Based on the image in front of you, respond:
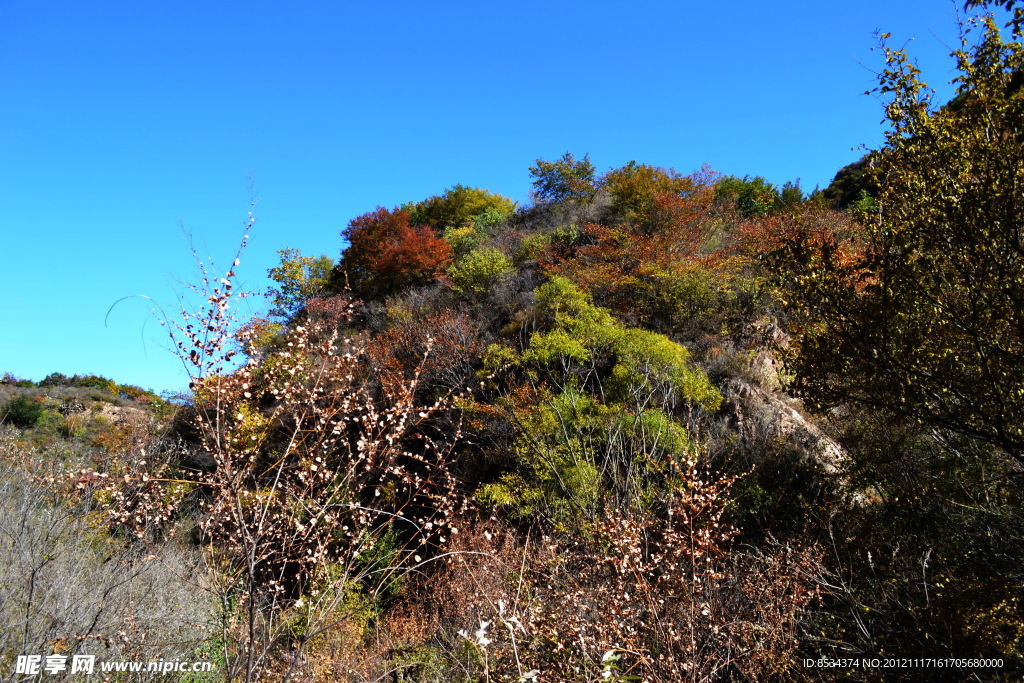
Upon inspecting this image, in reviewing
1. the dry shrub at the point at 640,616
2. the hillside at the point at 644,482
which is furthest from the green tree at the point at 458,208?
the dry shrub at the point at 640,616

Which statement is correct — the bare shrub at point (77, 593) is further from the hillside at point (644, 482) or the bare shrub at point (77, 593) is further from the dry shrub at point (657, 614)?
the dry shrub at point (657, 614)

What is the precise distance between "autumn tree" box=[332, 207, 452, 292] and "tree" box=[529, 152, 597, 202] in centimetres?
715

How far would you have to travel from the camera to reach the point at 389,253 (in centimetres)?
2139

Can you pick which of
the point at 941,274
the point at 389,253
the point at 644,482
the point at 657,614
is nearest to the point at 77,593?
the point at 657,614

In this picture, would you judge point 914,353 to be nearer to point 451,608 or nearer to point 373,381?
point 451,608

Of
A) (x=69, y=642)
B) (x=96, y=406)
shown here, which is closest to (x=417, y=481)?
(x=69, y=642)

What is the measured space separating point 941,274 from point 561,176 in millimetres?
23639

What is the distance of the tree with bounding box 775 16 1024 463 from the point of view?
445 cm

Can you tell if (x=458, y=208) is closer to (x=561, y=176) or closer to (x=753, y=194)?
(x=561, y=176)

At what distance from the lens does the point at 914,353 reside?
507cm

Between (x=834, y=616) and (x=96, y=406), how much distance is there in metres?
27.1

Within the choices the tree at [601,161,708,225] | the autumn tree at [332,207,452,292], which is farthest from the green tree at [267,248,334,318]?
the tree at [601,161,708,225]

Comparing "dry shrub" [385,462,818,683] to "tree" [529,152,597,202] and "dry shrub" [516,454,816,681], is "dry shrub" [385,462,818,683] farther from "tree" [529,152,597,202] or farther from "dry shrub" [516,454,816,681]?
"tree" [529,152,597,202]

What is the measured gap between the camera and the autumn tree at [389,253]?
837 inches
